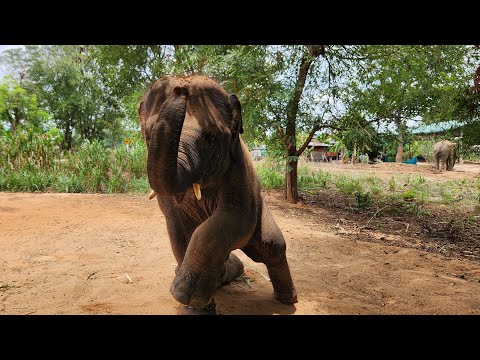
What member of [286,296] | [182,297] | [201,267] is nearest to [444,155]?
[286,296]

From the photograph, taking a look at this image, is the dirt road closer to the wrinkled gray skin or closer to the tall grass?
the tall grass

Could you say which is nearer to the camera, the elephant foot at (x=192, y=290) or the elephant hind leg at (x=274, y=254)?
the elephant foot at (x=192, y=290)

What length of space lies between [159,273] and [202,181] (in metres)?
2.07

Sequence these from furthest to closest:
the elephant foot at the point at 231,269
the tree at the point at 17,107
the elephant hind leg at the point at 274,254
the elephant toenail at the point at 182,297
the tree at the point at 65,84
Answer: the tree at the point at 65,84
the tree at the point at 17,107
the elephant foot at the point at 231,269
the elephant hind leg at the point at 274,254
the elephant toenail at the point at 182,297

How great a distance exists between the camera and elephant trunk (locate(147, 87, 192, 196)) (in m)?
2.02

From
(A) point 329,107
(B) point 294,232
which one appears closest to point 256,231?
(B) point 294,232

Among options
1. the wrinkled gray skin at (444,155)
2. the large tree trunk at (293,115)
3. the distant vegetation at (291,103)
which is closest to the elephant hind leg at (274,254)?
the distant vegetation at (291,103)

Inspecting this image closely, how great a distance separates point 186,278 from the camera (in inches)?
96.9

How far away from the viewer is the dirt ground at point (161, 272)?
11.3 feet

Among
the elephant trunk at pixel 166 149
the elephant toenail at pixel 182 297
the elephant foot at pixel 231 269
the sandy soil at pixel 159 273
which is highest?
the elephant trunk at pixel 166 149

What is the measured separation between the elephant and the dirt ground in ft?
1.48

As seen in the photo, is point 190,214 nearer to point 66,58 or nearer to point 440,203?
point 440,203

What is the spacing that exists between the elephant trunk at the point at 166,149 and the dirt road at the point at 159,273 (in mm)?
1140

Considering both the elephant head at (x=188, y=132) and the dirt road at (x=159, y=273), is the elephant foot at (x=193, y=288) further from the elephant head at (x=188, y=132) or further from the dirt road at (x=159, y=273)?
the elephant head at (x=188, y=132)
